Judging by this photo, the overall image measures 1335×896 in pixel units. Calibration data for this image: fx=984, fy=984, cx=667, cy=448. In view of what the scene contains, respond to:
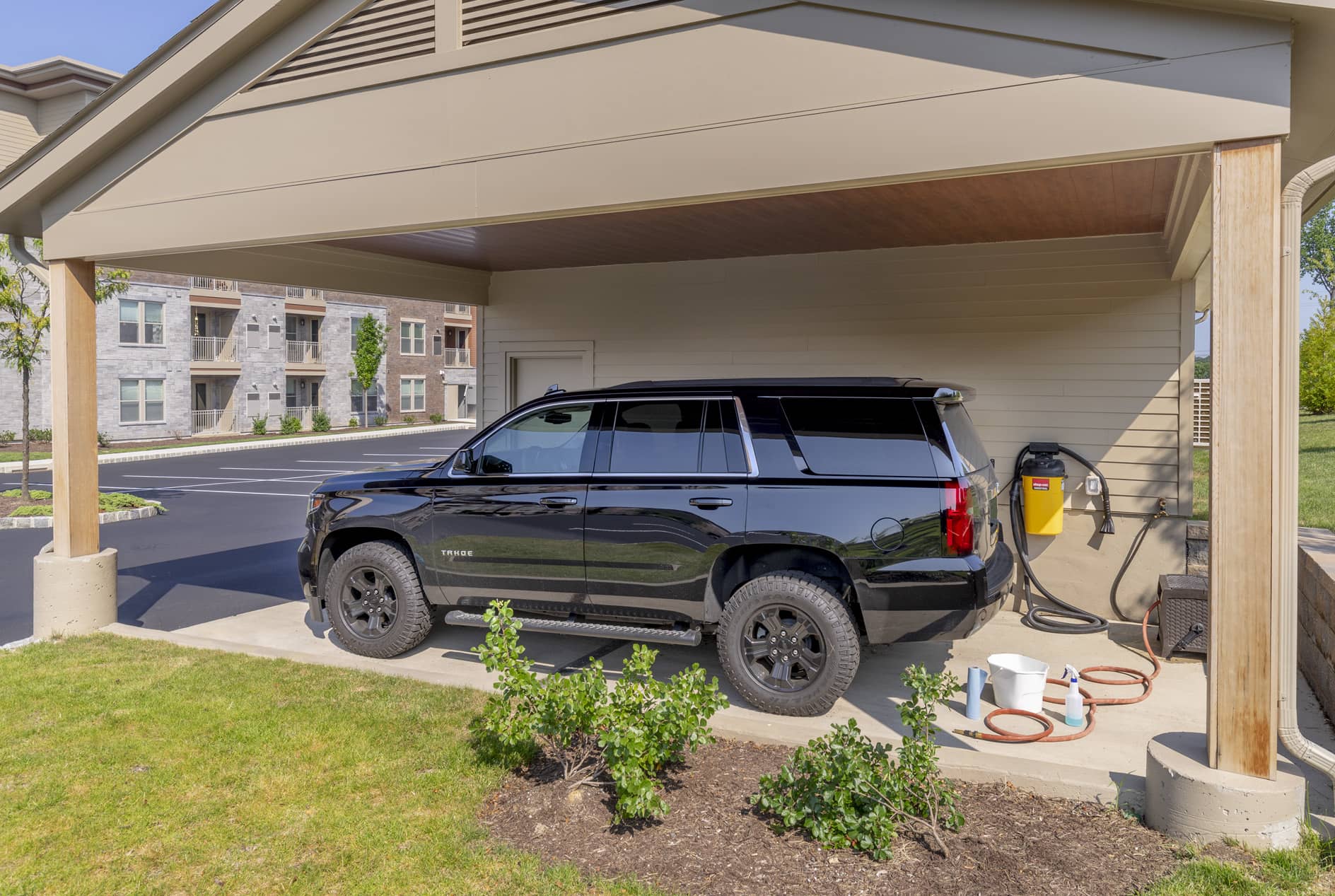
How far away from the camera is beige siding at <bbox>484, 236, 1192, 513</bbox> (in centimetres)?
815

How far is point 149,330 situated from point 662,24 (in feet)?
113

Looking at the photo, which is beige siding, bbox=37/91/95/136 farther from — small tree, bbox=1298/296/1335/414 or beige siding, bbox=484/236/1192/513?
small tree, bbox=1298/296/1335/414

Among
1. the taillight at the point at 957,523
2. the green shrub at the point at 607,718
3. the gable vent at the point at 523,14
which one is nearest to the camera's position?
the green shrub at the point at 607,718

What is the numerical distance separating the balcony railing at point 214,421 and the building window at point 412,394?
8.93 meters

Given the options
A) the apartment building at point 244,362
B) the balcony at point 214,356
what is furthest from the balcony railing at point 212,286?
the balcony at point 214,356

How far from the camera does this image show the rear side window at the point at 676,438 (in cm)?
623

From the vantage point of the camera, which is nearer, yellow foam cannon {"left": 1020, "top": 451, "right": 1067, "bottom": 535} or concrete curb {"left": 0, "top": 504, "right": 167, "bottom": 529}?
yellow foam cannon {"left": 1020, "top": 451, "right": 1067, "bottom": 535}

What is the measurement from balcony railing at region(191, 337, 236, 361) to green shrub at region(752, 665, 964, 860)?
36.5 m

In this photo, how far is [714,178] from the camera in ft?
16.3

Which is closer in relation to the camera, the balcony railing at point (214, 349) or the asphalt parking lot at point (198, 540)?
the asphalt parking lot at point (198, 540)

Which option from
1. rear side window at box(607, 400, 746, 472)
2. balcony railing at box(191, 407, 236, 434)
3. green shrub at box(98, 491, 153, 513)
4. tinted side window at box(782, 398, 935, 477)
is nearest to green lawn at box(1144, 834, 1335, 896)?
tinted side window at box(782, 398, 935, 477)

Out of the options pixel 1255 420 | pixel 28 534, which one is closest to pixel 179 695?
pixel 1255 420

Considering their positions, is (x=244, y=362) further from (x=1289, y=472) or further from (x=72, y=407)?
(x=1289, y=472)

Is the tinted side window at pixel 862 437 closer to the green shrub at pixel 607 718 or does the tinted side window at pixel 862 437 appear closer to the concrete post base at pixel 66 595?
the green shrub at pixel 607 718
